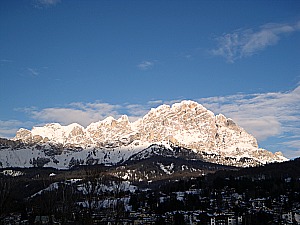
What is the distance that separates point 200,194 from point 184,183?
878 inches

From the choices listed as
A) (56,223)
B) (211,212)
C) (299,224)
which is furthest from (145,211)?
(56,223)

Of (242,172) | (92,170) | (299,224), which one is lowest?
(299,224)

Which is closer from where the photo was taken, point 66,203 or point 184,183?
point 66,203

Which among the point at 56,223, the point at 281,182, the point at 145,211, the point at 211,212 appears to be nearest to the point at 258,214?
the point at 211,212

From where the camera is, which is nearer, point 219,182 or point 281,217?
point 281,217

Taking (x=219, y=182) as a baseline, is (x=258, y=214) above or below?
below

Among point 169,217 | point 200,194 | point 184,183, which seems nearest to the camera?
point 169,217

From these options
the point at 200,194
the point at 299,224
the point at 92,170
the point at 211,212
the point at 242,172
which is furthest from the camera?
the point at 242,172

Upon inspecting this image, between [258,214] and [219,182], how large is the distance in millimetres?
48601

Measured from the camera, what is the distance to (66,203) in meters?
36.8

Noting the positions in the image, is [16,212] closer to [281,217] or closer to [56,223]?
[56,223]

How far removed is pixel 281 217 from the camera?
270ft

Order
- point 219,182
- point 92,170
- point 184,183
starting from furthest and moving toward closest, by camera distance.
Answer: point 184,183
point 219,182
point 92,170

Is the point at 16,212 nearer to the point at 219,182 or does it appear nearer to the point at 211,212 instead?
the point at 211,212
